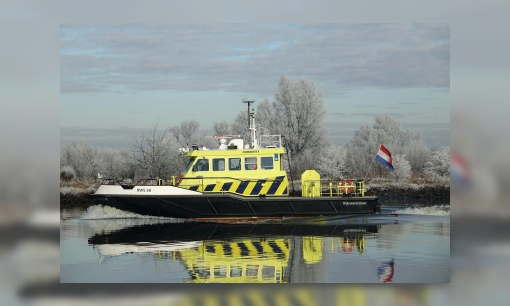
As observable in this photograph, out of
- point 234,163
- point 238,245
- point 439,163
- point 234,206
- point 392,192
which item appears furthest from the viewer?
point 392,192

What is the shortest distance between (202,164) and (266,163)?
190cm

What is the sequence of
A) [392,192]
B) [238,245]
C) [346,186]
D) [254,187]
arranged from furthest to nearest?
[392,192], [254,187], [346,186], [238,245]

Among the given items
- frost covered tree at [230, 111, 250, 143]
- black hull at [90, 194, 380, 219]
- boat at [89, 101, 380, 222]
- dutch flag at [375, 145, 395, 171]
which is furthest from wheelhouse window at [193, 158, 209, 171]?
frost covered tree at [230, 111, 250, 143]

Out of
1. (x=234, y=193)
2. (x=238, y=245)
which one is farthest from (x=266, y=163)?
(x=238, y=245)

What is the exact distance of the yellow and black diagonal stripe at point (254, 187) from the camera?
1934 cm

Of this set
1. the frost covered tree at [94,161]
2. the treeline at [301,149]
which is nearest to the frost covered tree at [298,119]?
the treeline at [301,149]

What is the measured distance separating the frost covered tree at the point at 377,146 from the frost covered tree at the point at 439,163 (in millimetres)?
590

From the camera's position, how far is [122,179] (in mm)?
30281

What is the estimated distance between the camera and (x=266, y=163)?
19.6 meters

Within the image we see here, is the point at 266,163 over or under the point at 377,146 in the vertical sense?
under

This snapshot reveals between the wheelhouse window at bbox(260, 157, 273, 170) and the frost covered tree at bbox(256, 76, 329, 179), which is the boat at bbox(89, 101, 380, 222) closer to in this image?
the wheelhouse window at bbox(260, 157, 273, 170)

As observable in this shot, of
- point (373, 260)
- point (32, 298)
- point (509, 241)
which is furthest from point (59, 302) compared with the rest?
point (509, 241)

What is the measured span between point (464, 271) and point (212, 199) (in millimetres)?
9174

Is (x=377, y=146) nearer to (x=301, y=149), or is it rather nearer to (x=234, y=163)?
(x=301, y=149)
